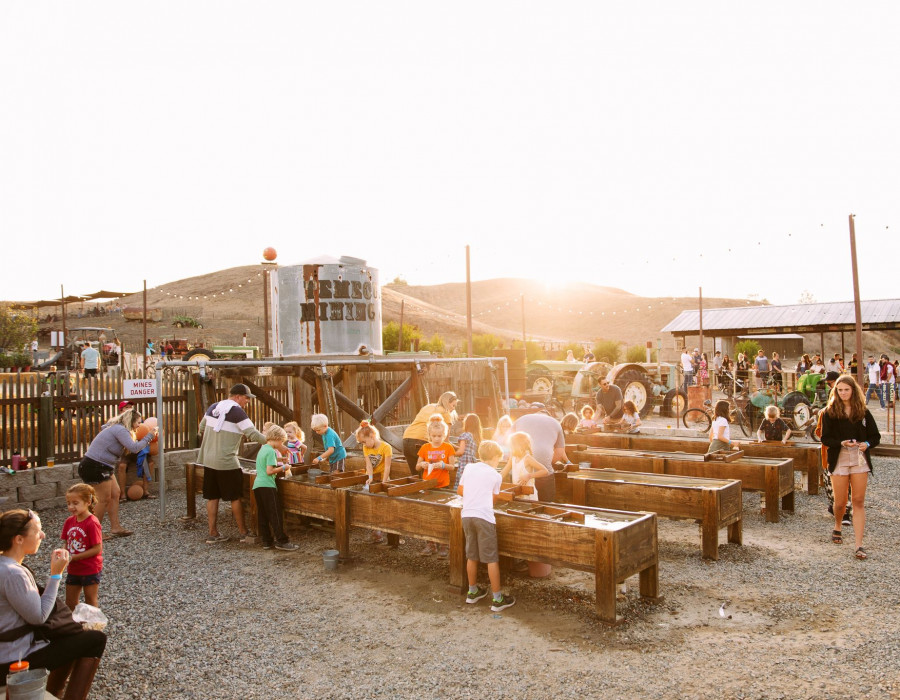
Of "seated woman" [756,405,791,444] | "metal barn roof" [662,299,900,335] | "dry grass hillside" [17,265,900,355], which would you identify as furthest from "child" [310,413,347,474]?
"dry grass hillside" [17,265,900,355]

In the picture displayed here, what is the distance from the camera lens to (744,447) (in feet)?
32.1

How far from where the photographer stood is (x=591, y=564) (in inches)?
194

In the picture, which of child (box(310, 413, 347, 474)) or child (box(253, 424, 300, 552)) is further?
child (box(310, 413, 347, 474))

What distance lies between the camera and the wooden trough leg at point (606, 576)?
479 cm

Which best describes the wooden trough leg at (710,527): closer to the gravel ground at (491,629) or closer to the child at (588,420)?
the gravel ground at (491,629)

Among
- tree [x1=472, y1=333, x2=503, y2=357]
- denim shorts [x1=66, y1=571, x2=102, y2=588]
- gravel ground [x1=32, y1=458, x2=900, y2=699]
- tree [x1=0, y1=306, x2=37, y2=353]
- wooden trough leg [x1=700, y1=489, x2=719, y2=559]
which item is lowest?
gravel ground [x1=32, y1=458, x2=900, y2=699]

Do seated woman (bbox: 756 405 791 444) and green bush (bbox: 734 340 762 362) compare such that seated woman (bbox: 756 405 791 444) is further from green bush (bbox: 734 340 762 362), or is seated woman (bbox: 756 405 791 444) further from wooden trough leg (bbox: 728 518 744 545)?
green bush (bbox: 734 340 762 362)

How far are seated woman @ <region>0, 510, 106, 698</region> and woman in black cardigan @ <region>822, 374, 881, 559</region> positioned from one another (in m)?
6.41

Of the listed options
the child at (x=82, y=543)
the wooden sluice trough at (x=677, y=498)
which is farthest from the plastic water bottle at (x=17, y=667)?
the wooden sluice trough at (x=677, y=498)

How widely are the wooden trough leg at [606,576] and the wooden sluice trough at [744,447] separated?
5729 millimetres

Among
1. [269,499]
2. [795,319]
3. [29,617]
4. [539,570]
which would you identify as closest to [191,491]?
[269,499]

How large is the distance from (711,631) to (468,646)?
174 cm

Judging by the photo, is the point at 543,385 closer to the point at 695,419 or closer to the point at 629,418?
the point at 695,419

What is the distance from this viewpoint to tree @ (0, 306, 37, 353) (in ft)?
150
